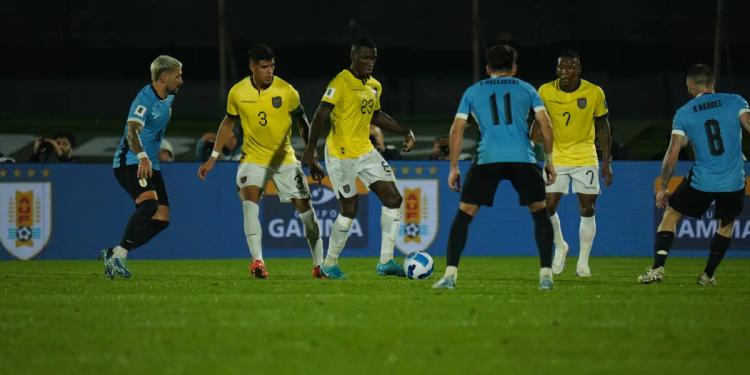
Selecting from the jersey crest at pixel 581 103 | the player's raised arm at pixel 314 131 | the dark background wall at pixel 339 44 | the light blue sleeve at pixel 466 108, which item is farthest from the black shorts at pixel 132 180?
the dark background wall at pixel 339 44

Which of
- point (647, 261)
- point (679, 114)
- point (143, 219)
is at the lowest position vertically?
point (647, 261)

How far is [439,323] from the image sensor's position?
8.84 m

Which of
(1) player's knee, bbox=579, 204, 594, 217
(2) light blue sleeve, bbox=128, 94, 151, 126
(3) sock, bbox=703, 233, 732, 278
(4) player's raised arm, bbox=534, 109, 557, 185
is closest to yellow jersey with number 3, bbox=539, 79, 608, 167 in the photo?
(1) player's knee, bbox=579, 204, 594, 217

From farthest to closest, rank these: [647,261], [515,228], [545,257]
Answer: [515,228] → [647,261] → [545,257]

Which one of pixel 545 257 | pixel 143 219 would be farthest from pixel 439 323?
pixel 143 219

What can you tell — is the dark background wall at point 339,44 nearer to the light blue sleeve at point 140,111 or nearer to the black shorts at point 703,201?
the light blue sleeve at point 140,111

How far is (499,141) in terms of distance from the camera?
11.4 m

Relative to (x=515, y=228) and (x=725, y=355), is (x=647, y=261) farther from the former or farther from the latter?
(x=725, y=355)

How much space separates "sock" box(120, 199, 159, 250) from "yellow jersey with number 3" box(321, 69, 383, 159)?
2.04 m

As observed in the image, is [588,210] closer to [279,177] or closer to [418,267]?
[418,267]

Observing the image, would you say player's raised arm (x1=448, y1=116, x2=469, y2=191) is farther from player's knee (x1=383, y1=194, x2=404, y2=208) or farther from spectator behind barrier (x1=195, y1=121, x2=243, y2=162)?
spectator behind barrier (x1=195, y1=121, x2=243, y2=162)

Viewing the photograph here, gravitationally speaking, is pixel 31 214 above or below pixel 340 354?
below

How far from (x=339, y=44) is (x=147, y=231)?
1264 centimetres

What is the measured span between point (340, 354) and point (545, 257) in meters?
4.54
